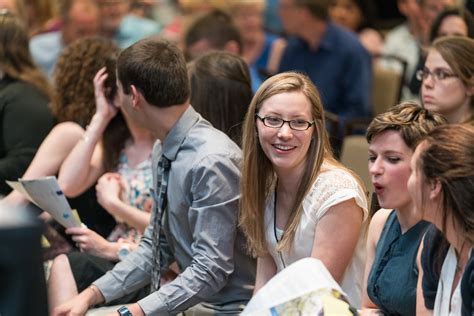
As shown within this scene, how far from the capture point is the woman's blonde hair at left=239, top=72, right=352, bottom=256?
317 centimetres

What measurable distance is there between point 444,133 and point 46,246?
6.00 feet

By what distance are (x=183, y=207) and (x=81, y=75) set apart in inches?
44.9

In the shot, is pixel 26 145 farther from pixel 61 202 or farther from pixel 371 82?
pixel 371 82

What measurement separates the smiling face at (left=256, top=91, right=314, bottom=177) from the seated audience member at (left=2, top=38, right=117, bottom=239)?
1.13m

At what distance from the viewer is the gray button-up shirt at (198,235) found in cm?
326

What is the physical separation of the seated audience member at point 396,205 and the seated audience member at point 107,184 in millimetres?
1092

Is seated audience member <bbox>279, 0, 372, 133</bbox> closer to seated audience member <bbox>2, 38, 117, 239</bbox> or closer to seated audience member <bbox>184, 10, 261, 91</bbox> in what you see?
seated audience member <bbox>184, 10, 261, 91</bbox>

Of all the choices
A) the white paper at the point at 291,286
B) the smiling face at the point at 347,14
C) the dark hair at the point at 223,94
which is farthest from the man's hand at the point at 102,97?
the smiling face at the point at 347,14

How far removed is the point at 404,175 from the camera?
9.71ft

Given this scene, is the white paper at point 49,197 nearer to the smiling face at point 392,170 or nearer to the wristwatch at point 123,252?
the wristwatch at point 123,252

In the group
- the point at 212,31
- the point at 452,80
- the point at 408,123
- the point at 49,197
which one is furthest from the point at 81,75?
the point at 408,123

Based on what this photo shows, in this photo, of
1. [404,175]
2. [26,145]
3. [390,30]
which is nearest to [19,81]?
[26,145]

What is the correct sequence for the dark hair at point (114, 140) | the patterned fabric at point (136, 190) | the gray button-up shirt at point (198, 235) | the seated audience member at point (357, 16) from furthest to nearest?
the seated audience member at point (357, 16) → the dark hair at point (114, 140) → the patterned fabric at point (136, 190) → the gray button-up shirt at point (198, 235)

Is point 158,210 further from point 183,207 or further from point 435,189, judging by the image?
point 435,189
